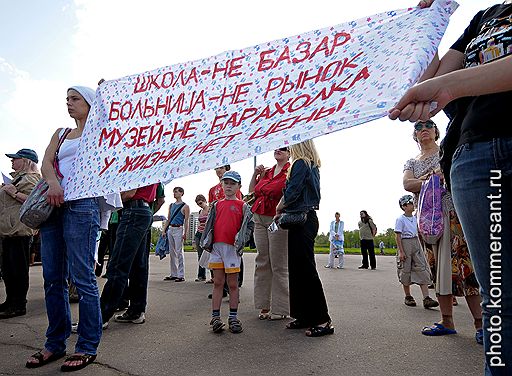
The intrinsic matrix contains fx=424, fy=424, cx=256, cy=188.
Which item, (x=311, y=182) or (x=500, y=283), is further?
(x=311, y=182)

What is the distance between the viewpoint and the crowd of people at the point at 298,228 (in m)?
1.46

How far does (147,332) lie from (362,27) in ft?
11.0

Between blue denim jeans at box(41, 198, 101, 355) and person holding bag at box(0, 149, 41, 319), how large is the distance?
215 cm

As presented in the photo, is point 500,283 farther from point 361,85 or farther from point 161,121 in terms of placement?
point 161,121

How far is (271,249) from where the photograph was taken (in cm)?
481

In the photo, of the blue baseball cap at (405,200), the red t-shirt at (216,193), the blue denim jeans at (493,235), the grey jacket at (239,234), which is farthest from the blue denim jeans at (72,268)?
the blue baseball cap at (405,200)

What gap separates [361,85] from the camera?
2.01m

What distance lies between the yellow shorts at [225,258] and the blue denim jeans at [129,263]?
768 millimetres

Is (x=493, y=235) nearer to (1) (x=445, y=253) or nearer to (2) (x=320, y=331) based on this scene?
(1) (x=445, y=253)

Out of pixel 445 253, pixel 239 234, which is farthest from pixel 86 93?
pixel 445 253

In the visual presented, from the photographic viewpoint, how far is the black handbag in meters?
4.18

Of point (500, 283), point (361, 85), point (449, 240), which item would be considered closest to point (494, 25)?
point (361, 85)

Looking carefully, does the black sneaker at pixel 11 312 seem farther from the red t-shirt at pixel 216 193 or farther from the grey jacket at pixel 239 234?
the red t-shirt at pixel 216 193

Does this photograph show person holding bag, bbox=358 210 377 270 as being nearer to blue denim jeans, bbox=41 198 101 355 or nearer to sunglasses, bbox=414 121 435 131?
sunglasses, bbox=414 121 435 131
